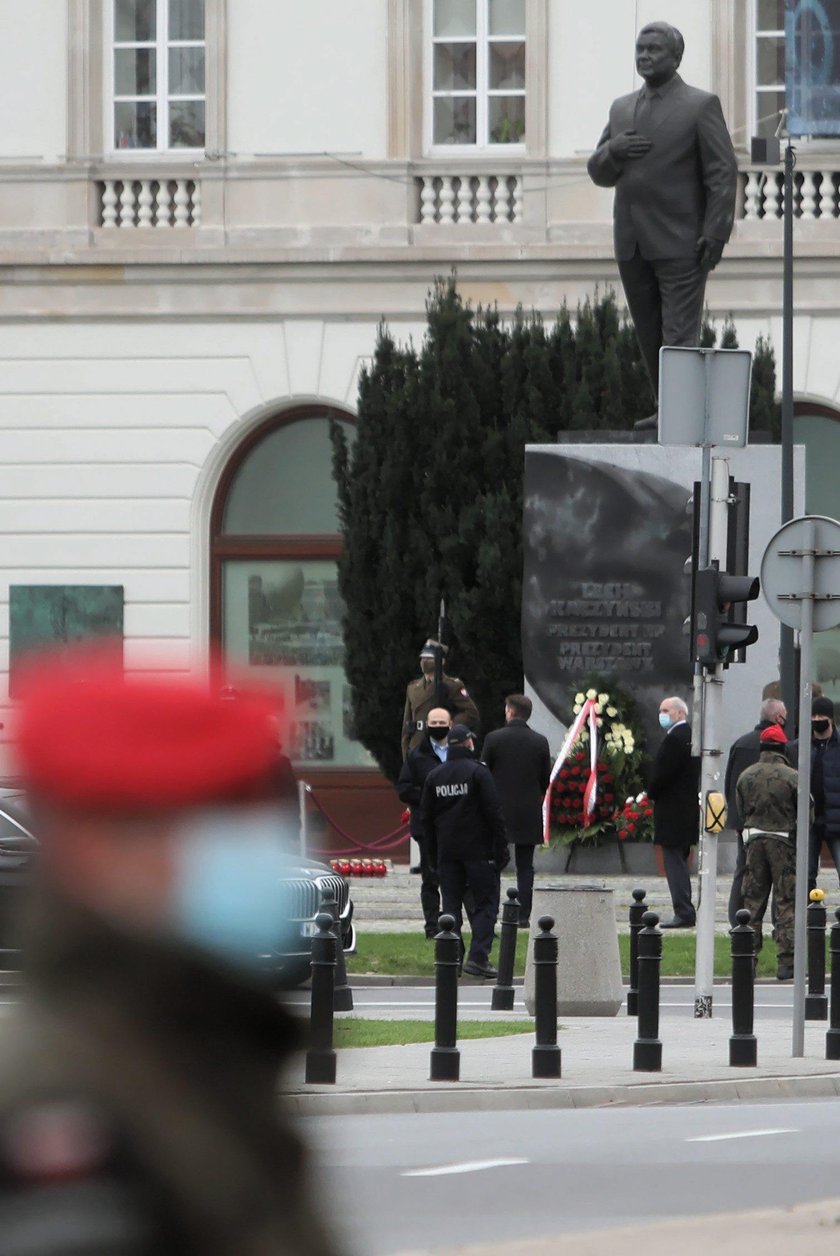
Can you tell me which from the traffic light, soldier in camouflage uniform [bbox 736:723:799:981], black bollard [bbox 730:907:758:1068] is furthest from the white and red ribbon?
black bollard [bbox 730:907:758:1068]

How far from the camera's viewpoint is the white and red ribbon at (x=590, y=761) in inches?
945

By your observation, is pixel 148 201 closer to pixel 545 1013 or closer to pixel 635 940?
pixel 635 940

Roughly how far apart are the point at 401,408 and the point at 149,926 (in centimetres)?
2913

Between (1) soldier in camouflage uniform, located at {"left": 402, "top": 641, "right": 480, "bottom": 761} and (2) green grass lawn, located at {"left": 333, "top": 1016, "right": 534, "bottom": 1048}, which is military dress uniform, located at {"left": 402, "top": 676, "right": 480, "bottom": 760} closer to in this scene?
(1) soldier in camouflage uniform, located at {"left": 402, "top": 641, "right": 480, "bottom": 761}

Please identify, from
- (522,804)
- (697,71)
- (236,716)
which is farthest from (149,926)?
(697,71)

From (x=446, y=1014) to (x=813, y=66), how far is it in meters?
21.2

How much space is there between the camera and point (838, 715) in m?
31.6

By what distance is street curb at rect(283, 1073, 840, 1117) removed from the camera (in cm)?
1275

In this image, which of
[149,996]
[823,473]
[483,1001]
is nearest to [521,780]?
[483,1001]

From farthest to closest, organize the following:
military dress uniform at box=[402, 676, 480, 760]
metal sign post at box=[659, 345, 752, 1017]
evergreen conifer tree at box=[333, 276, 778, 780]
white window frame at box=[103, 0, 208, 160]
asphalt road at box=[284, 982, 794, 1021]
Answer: white window frame at box=[103, 0, 208, 160] < evergreen conifer tree at box=[333, 276, 778, 780] < military dress uniform at box=[402, 676, 480, 760] < asphalt road at box=[284, 982, 794, 1021] < metal sign post at box=[659, 345, 752, 1017]

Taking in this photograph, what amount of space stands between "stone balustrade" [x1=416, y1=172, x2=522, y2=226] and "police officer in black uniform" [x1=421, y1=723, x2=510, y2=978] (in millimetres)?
14691

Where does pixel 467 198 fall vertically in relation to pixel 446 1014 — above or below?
above

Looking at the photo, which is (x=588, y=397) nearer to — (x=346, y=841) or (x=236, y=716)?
(x=346, y=841)

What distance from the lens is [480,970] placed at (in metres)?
20.2
